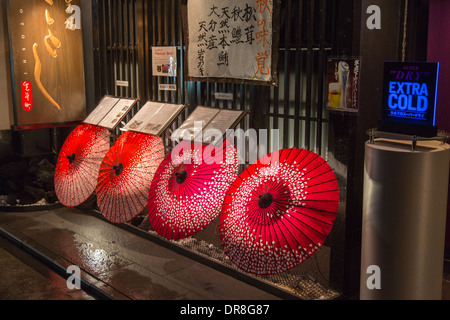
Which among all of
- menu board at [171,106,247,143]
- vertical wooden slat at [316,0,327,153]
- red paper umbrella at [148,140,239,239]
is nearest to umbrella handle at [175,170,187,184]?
red paper umbrella at [148,140,239,239]

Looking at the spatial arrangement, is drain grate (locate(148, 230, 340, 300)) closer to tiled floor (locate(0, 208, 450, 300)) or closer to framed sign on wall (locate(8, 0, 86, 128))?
tiled floor (locate(0, 208, 450, 300))

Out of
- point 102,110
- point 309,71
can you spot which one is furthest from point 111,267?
point 309,71

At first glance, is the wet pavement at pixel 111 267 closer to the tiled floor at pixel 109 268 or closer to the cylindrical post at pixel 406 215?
the tiled floor at pixel 109 268

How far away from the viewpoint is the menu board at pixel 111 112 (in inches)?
326

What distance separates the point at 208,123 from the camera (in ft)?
22.5

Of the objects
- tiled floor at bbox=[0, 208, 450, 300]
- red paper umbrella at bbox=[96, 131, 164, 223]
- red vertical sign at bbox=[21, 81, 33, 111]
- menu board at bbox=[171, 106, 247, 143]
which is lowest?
tiled floor at bbox=[0, 208, 450, 300]

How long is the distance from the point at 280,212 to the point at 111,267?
2.76m

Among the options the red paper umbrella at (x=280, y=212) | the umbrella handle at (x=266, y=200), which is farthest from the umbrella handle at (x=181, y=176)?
the umbrella handle at (x=266, y=200)

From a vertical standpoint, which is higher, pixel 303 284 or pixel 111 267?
pixel 303 284

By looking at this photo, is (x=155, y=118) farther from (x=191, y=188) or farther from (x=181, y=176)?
(x=191, y=188)

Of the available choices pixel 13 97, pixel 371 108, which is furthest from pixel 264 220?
pixel 13 97

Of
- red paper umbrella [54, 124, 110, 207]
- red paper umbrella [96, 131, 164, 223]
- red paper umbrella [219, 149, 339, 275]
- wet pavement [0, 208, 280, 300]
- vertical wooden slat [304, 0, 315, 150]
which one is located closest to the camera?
red paper umbrella [219, 149, 339, 275]

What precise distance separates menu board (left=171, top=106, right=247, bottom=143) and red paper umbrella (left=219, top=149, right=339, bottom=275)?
3.77 ft

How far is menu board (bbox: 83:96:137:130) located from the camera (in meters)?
8.28
